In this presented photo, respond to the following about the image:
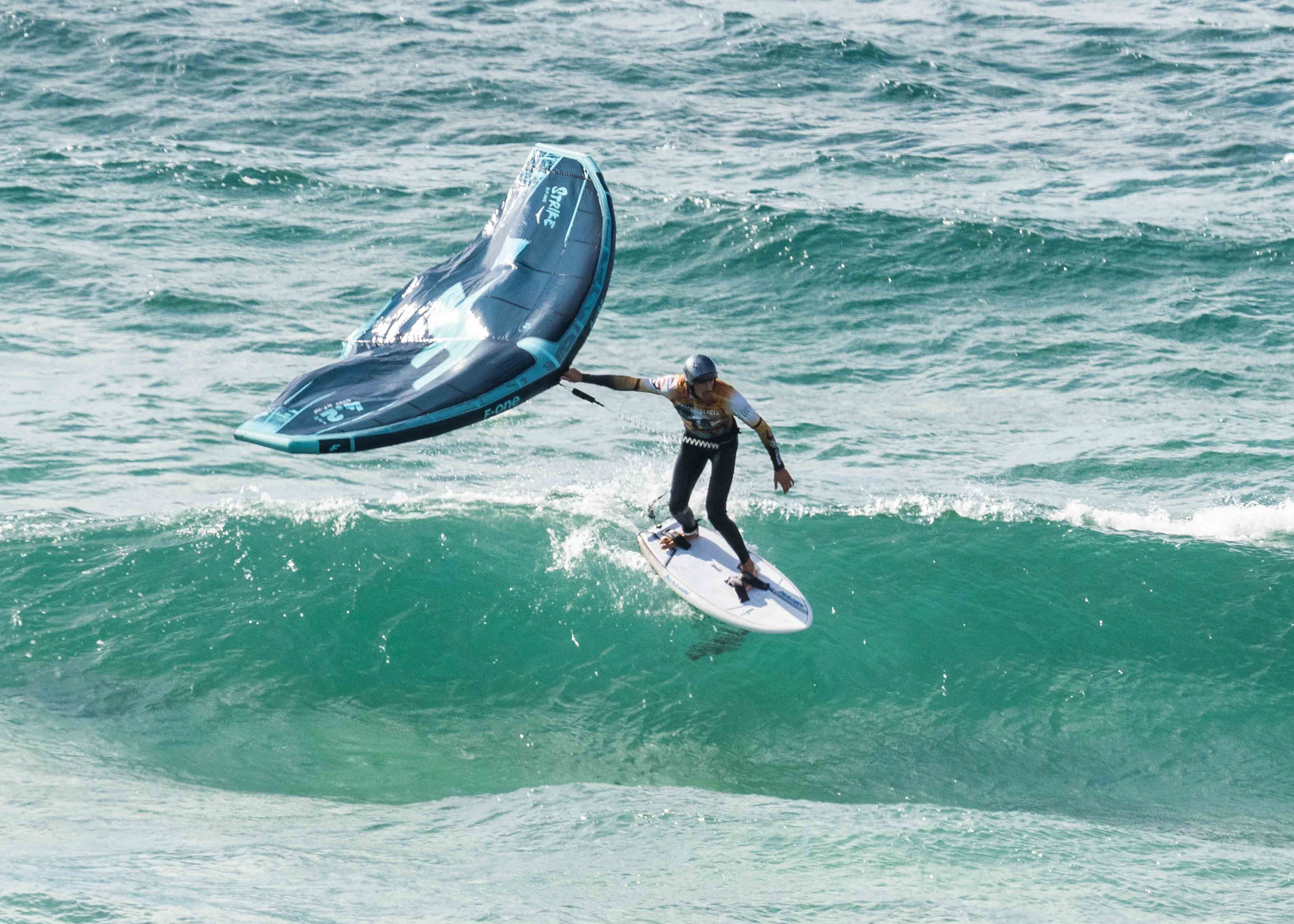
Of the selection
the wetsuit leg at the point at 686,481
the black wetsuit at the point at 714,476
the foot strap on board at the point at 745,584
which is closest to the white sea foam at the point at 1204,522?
the foot strap on board at the point at 745,584

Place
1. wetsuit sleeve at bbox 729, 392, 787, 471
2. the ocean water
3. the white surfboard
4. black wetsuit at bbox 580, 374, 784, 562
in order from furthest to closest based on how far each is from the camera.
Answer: the white surfboard < black wetsuit at bbox 580, 374, 784, 562 < wetsuit sleeve at bbox 729, 392, 787, 471 < the ocean water

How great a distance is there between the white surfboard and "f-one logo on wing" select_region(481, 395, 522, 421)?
1983 mm

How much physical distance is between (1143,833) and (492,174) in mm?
19942

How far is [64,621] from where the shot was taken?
11148 mm

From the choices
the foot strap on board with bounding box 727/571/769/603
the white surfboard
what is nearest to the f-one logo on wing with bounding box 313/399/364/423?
the white surfboard

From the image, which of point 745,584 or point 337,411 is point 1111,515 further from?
point 337,411

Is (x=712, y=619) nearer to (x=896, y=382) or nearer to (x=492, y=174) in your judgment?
(x=896, y=382)

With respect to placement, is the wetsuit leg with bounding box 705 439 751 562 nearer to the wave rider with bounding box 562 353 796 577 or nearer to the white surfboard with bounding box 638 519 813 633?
the wave rider with bounding box 562 353 796 577

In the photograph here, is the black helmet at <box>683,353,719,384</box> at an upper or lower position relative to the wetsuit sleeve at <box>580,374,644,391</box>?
upper

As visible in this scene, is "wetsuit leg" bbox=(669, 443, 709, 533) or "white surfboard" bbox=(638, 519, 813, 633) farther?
"white surfboard" bbox=(638, 519, 813, 633)

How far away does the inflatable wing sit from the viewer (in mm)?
9430

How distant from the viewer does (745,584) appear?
10734 mm

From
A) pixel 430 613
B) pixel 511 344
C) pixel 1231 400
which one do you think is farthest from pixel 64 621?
pixel 1231 400

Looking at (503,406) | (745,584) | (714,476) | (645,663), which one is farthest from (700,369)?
(645,663)
